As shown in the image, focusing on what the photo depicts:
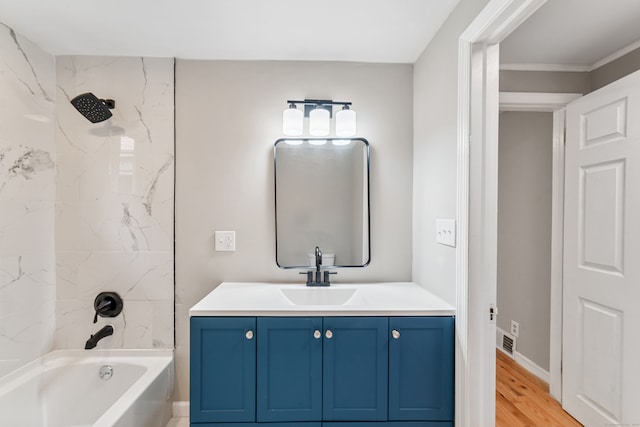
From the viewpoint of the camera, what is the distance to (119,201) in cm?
195

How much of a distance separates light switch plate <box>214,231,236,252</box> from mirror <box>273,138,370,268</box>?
0.28 meters

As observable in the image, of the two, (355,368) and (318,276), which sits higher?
(318,276)

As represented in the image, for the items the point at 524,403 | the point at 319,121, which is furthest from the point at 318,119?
the point at 524,403

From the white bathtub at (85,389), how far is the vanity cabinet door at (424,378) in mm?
1271

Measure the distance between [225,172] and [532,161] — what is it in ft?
7.79

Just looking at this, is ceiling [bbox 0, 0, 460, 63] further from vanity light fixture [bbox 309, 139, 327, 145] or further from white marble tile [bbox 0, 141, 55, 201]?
white marble tile [bbox 0, 141, 55, 201]

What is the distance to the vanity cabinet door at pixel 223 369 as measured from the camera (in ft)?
4.73

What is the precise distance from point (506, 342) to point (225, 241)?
2.63 metres

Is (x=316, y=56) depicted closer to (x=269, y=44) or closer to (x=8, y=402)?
(x=269, y=44)

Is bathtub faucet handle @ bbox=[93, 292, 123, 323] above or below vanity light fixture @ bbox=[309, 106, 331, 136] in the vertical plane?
below

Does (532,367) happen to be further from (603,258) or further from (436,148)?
(436,148)

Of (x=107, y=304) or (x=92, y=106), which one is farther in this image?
(x=107, y=304)

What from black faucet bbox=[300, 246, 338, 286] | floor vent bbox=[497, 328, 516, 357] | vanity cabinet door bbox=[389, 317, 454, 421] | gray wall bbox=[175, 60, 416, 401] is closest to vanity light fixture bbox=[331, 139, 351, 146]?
gray wall bbox=[175, 60, 416, 401]

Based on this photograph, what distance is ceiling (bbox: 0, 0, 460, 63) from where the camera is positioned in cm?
147
